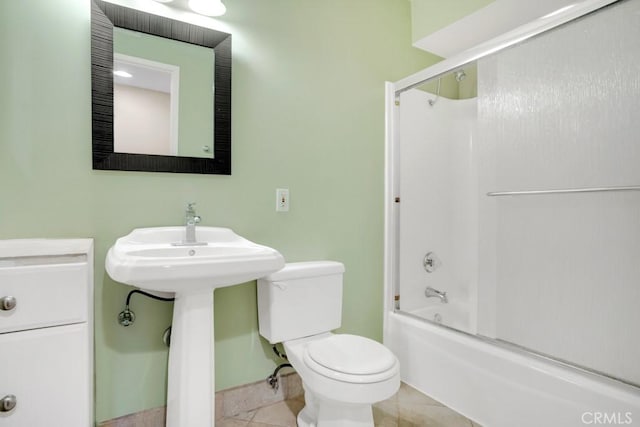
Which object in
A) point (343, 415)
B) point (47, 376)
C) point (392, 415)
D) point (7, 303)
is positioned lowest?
point (392, 415)

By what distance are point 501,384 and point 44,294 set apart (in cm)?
172

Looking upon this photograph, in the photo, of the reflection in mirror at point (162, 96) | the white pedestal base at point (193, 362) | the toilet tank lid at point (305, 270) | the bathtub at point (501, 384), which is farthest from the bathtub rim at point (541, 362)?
the reflection in mirror at point (162, 96)

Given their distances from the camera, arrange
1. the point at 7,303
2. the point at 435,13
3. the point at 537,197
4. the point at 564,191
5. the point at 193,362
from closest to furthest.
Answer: the point at 7,303 < the point at 193,362 < the point at 564,191 < the point at 537,197 < the point at 435,13

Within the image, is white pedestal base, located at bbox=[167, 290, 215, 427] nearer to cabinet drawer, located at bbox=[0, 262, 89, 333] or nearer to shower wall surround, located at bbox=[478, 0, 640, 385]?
cabinet drawer, located at bbox=[0, 262, 89, 333]

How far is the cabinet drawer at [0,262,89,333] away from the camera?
0.96 meters

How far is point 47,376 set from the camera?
39.2 inches

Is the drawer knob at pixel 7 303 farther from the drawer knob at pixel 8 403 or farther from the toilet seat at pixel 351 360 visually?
the toilet seat at pixel 351 360

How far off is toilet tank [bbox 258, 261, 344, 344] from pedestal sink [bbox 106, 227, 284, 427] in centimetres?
32

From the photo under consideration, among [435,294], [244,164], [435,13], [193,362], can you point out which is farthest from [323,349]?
[435,13]

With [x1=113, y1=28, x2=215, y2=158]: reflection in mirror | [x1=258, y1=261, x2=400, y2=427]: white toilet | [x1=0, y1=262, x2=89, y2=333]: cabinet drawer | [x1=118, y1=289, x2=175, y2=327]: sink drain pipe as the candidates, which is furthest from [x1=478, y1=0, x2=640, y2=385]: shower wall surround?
[x1=0, y1=262, x2=89, y2=333]: cabinet drawer

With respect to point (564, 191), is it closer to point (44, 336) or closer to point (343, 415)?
point (343, 415)

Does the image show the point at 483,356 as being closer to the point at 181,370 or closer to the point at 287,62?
the point at 181,370

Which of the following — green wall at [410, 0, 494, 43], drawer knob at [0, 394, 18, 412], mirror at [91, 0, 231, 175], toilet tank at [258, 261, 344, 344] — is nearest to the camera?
drawer knob at [0, 394, 18, 412]

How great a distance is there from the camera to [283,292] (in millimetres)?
1559
